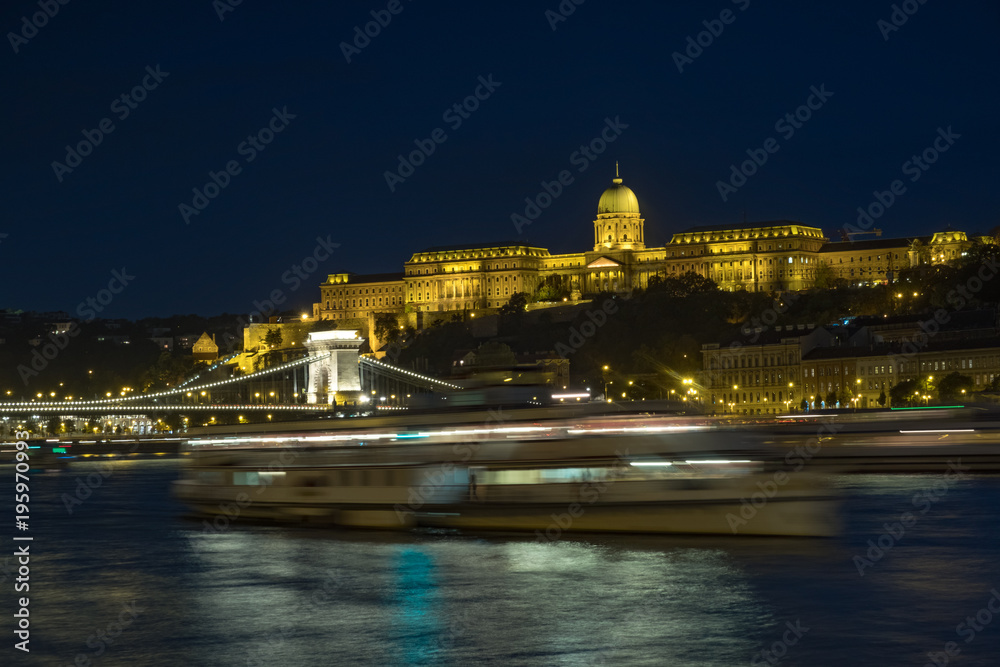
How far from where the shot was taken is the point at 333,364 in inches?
4675

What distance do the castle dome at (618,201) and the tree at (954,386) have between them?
11181 centimetres

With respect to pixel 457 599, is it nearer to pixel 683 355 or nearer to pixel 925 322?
pixel 925 322

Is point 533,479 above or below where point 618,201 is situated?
below

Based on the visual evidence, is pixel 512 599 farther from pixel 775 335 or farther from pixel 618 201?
pixel 618 201

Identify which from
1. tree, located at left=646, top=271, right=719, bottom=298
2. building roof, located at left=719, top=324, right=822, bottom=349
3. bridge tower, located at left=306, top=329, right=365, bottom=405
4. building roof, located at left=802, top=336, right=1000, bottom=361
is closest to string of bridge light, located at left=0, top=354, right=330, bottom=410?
bridge tower, located at left=306, top=329, right=365, bottom=405

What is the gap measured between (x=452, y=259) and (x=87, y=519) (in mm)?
164351

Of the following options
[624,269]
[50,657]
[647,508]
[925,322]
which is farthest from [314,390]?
[50,657]

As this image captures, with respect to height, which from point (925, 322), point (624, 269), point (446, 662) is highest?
point (624, 269)

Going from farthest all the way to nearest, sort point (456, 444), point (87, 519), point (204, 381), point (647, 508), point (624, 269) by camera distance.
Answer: point (624, 269) < point (204, 381) < point (87, 519) < point (456, 444) < point (647, 508)

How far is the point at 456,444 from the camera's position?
83.8ft

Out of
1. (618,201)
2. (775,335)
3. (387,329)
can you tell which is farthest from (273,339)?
(775,335)

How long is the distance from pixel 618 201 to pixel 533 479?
174499 mm

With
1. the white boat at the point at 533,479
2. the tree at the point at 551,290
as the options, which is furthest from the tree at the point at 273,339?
the white boat at the point at 533,479

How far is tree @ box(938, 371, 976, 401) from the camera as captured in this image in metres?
83.3
